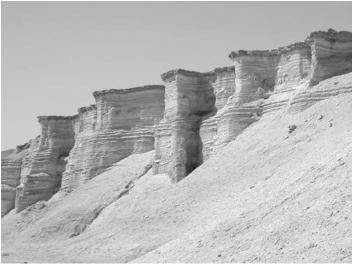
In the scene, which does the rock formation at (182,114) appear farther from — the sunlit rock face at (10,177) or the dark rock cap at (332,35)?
the sunlit rock face at (10,177)

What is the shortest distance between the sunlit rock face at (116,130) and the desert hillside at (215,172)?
0.26ft

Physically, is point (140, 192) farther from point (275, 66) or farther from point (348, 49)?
point (348, 49)

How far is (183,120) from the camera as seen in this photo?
3609 centimetres

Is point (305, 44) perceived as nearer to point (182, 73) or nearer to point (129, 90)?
point (182, 73)

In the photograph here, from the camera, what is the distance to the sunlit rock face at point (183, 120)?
1375 inches

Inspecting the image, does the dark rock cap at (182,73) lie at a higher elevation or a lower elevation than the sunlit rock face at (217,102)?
higher

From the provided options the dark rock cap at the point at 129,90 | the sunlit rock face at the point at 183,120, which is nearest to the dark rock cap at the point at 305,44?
the sunlit rock face at the point at 183,120

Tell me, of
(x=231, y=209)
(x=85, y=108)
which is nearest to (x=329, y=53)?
(x=231, y=209)

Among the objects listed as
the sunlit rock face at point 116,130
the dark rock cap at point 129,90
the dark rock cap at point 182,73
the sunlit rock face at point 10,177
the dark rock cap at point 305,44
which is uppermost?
the dark rock cap at point 305,44

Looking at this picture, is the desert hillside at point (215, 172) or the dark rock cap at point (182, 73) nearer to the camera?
the desert hillside at point (215, 172)

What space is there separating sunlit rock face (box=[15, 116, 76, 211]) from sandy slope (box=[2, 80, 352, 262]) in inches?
336

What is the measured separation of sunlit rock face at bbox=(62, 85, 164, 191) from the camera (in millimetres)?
43562

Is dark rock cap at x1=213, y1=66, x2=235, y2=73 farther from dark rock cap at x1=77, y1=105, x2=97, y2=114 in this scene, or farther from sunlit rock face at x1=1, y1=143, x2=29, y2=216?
sunlit rock face at x1=1, y1=143, x2=29, y2=216

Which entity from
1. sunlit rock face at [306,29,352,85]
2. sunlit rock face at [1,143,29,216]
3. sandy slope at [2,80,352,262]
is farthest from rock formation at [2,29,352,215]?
sandy slope at [2,80,352,262]
